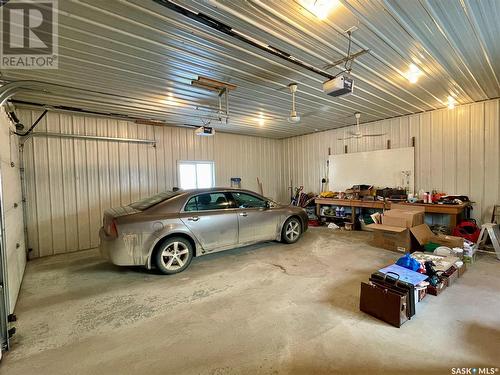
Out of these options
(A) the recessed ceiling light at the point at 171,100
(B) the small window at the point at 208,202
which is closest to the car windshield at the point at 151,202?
(B) the small window at the point at 208,202

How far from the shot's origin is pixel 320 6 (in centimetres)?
206

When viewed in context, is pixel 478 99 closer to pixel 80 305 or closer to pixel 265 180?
pixel 265 180

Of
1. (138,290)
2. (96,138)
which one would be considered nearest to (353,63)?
(138,290)

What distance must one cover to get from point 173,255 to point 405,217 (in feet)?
13.8

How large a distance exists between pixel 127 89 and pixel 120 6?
1.92 metres

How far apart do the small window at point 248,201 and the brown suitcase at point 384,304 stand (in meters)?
2.45

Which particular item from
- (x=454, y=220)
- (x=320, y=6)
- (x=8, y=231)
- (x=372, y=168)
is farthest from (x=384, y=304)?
(x=372, y=168)

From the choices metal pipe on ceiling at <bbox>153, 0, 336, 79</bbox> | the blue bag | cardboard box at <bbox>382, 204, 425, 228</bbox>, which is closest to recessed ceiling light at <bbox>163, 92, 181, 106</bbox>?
metal pipe on ceiling at <bbox>153, 0, 336, 79</bbox>

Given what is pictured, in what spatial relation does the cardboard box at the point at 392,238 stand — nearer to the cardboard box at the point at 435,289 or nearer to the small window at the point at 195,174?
the cardboard box at the point at 435,289

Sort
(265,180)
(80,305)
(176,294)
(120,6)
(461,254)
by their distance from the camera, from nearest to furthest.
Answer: (120,6)
(80,305)
(176,294)
(461,254)
(265,180)

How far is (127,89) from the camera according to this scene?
12.3ft

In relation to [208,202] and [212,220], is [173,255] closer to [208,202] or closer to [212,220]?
[212,220]

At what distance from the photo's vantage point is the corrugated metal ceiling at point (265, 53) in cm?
215

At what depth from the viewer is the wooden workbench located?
4.63 metres
